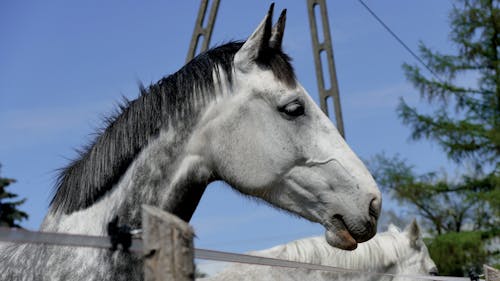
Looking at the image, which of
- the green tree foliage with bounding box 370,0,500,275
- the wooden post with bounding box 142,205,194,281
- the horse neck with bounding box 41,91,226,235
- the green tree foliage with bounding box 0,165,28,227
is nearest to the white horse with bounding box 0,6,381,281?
the horse neck with bounding box 41,91,226,235

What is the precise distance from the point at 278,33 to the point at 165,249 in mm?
1447

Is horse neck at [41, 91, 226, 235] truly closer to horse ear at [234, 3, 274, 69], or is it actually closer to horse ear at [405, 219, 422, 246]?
horse ear at [234, 3, 274, 69]

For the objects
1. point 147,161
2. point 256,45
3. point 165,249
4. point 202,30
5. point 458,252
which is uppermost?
point 202,30

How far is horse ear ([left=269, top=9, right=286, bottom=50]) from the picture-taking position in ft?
9.70

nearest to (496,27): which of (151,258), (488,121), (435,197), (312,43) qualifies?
(488,121)

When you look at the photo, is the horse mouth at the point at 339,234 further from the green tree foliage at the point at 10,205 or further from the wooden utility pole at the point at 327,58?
the green tree foliage at the point at 10,205

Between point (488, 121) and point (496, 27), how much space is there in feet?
7.94

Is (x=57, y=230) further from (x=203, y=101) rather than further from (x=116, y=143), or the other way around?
(x=203, y=101)

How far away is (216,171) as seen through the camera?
2789 mm

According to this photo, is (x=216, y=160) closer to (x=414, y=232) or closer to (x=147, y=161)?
(x=147, y=161)

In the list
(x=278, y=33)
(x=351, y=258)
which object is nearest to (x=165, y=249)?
(x=278, y=33)

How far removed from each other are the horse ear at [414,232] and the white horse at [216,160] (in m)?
3.56

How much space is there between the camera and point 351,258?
17.8 feet

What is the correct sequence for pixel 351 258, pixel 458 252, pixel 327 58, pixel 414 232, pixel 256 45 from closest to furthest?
pixel 256 45
pixel 351 258
pixel 414 232
pixel 327 58
pixel 458 252
